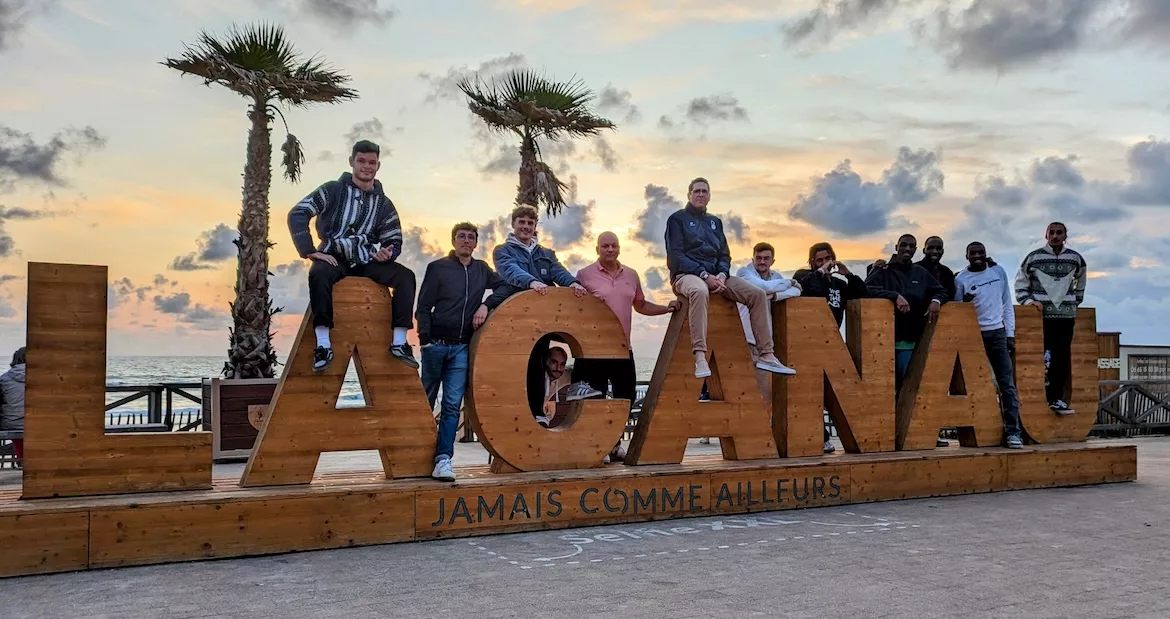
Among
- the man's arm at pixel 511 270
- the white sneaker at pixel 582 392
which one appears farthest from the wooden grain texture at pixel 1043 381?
the man's arm at pixel 511 270

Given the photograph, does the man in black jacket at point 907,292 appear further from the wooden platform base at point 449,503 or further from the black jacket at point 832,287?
the wooden platform base at point 449,503

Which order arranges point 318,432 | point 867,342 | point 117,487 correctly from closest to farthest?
point 117,487, point 318,432, point 867,342

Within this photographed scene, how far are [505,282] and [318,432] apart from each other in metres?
1.93

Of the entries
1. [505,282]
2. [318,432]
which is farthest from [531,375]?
[318,432]

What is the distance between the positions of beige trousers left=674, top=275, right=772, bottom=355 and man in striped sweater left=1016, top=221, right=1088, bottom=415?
3598 mm

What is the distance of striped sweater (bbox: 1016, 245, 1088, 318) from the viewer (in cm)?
977

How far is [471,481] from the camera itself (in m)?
6.79

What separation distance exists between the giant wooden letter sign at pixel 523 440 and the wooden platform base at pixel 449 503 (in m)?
0.01

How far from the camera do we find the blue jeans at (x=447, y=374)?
7004 mm

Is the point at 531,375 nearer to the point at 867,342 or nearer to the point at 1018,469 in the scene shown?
the point at 867,342

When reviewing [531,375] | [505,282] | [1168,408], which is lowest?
[1168,408]

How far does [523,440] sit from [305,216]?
7.82ft

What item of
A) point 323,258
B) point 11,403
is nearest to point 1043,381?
point 323,258

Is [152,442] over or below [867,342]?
below
